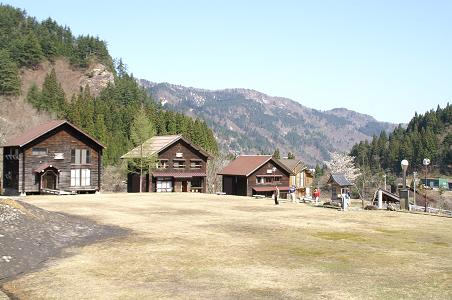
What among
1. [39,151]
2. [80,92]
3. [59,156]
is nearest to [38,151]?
[39,151]

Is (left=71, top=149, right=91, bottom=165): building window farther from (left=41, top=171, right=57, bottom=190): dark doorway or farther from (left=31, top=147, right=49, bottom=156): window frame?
(left=31, top=147, right=49, bottom=156): window frame

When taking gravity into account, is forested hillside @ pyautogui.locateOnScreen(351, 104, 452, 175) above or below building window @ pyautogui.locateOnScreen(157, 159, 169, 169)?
above

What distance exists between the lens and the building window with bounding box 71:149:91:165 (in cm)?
5288

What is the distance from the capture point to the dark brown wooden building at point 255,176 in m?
68.3

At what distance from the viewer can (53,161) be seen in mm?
51469

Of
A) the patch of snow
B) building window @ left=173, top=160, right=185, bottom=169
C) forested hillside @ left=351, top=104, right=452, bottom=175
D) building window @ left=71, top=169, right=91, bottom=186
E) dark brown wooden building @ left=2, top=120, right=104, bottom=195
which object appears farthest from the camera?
forested hillside @ left=351, top=104, right=452, bottom=175

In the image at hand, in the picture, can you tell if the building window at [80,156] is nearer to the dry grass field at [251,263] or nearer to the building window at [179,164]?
the building window at [179,164]

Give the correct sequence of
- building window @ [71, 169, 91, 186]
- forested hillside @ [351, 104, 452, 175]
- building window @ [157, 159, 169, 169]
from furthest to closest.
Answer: forested hillside @ [351, 104, 452, 175] → building window @ [157, 159, 169, 169] → building window @ [71, 169, 91, 186]

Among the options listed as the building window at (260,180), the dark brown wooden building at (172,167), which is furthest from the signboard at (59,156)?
the building window at (260,180)

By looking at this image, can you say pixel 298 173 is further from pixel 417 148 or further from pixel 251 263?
pixel 417 148

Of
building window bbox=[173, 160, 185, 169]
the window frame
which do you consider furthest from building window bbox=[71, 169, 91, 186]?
building window bbox=[173, 160, 185, 169]

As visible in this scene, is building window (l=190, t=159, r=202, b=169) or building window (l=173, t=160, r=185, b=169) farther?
building window (l=190, t=159, r=202, b=169)

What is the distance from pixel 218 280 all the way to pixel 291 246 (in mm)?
6762

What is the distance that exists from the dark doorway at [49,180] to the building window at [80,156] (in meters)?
2.56
